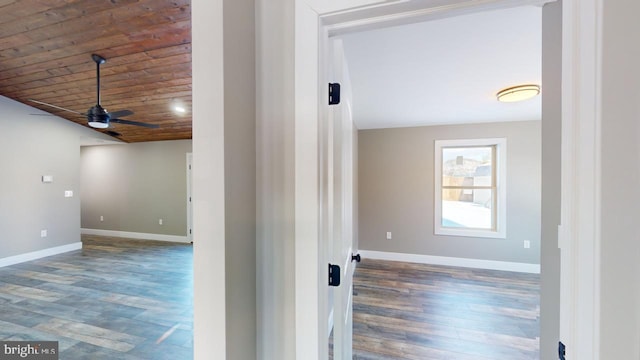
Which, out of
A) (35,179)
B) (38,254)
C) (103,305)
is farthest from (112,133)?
(103,305)

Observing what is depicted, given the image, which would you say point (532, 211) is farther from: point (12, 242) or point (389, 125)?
point (12, 242)

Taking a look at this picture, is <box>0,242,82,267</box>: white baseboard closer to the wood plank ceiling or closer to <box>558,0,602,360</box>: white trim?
the wood plank ceiling

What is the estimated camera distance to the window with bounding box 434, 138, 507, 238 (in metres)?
3.98

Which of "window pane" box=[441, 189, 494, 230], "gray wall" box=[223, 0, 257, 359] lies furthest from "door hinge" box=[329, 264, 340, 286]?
"window pane" box=[441, 189, 494, 230]

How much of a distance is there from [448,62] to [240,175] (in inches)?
77.6

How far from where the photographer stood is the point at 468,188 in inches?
164

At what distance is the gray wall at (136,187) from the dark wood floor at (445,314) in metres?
4.50

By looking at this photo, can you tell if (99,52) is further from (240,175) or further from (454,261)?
(454,261)

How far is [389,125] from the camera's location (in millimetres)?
4191

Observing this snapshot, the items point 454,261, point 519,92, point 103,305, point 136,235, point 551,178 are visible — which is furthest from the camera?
point 136,235

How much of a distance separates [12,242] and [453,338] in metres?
6.57

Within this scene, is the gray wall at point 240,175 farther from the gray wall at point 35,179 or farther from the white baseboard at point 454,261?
the gray wall at point 35,179

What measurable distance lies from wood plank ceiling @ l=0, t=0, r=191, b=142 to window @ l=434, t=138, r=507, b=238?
3967mm

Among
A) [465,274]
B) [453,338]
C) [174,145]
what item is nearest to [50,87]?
[174,145]
